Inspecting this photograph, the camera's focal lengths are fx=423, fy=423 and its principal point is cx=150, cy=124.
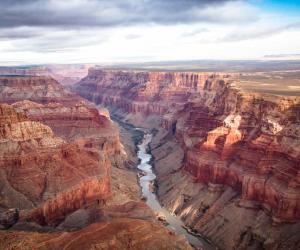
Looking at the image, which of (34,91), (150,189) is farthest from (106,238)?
(34,91)

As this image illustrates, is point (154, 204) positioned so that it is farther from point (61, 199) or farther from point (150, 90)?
point (150, 90)

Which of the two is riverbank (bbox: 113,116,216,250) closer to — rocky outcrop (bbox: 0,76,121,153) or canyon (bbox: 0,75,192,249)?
canyon (bbox: 0,75,192,249)

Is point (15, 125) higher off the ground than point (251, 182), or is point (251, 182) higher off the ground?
point (15, 125)

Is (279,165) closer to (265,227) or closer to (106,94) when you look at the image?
(265,227)

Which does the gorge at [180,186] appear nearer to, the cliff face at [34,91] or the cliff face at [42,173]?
the cliff face at [42,173]

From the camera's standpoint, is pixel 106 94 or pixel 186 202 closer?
pixel 186 202

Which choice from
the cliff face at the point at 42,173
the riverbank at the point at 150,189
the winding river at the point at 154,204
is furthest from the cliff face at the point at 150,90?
the cliff face at the point at 42,173

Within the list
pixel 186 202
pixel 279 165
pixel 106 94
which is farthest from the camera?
pixel 106 94

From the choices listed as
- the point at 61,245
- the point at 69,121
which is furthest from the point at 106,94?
the point at 61,245

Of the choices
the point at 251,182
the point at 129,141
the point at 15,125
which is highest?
the point at 15,125
